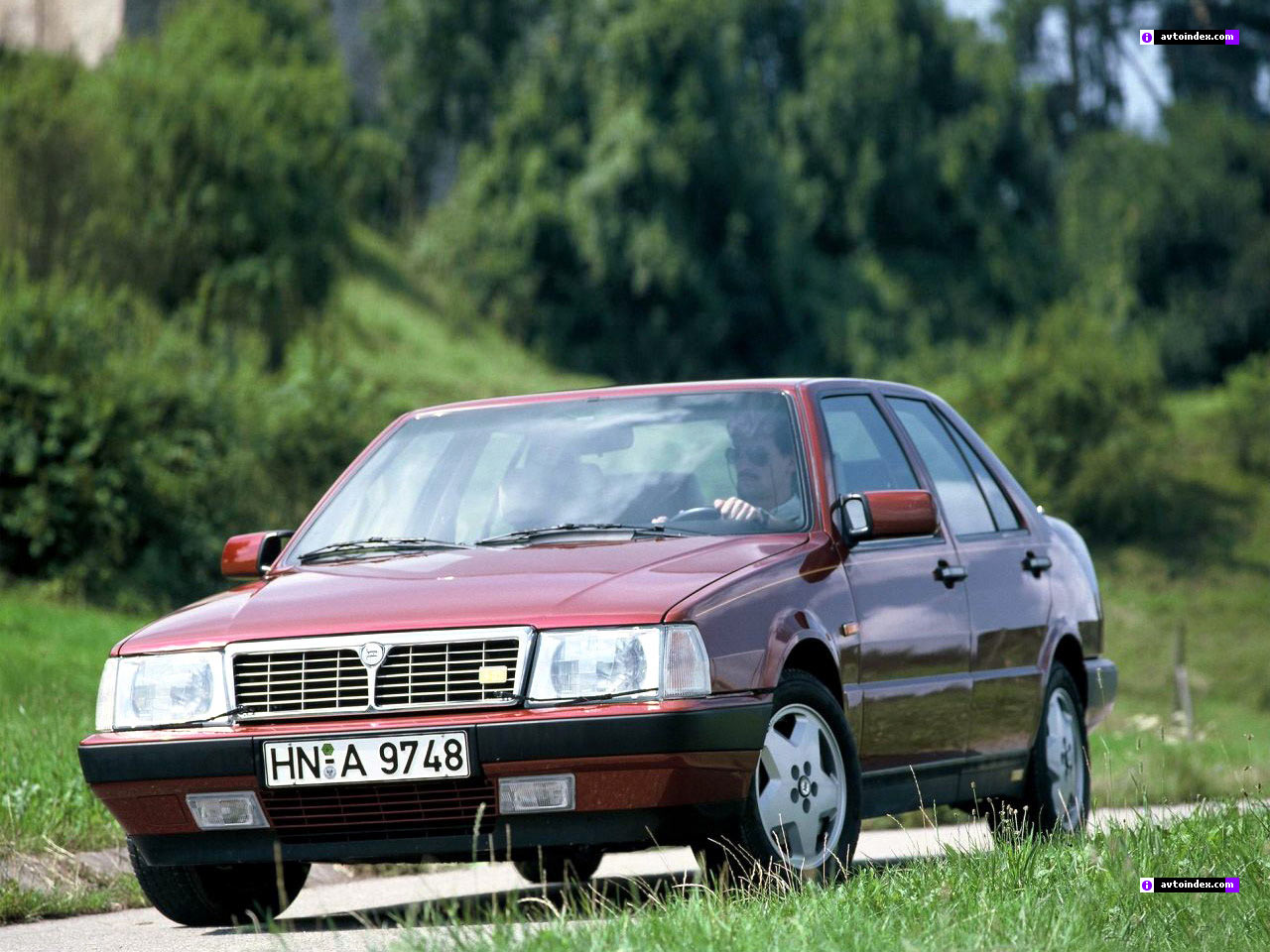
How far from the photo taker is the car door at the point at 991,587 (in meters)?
7.92

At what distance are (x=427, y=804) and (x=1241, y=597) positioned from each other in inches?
1641

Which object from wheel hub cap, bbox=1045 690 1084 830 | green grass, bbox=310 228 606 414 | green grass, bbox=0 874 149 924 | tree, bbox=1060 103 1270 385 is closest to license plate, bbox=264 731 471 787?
green grass, bbox=0 874 149 924

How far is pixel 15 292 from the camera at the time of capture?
24234 millimetres

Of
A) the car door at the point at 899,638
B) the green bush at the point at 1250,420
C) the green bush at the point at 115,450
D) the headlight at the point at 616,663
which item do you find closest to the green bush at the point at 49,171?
the green bush at the point at 115,450

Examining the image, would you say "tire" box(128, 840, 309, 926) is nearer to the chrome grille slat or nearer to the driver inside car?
the chrome grille slat

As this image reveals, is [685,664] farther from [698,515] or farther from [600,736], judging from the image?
[698,515]

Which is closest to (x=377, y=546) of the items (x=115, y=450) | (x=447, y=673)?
(x=447, y=673)

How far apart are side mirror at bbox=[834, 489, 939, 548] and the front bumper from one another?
1.03m

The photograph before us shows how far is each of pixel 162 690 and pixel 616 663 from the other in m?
1.47

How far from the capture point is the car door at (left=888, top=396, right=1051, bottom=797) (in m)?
7.92

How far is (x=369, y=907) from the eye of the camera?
7.85 metres

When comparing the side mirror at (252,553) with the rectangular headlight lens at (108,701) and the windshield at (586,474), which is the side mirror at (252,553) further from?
the rectangular headlight lens at (108,701)

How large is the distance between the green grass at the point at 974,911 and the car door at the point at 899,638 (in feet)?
2.40

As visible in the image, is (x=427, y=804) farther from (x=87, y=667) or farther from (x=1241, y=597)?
(x=1241, y=597)
